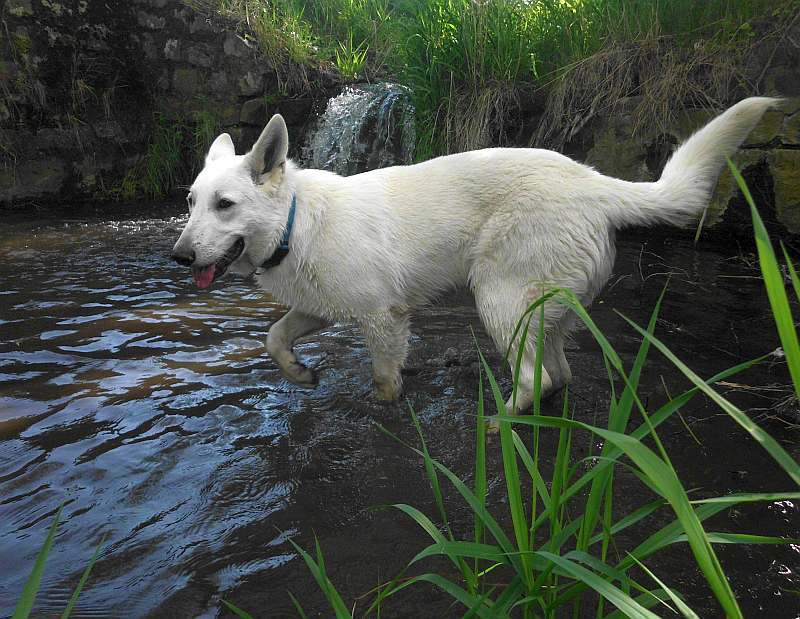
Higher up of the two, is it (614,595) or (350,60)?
(350,60)

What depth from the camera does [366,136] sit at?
26.1 feet

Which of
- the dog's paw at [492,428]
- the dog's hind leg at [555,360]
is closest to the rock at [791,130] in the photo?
the dog's hind leg at [555,360]

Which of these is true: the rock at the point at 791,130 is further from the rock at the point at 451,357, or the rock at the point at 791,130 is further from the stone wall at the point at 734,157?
the rock at the point at 451,357

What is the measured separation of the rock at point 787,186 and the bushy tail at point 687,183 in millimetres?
2139

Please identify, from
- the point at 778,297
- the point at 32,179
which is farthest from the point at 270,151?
the point at 32,179

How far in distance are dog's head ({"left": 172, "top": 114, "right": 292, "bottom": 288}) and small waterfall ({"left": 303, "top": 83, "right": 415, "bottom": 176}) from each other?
14.0ft

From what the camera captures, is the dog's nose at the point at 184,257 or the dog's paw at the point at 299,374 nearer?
the dog's nose at the point at 184,257

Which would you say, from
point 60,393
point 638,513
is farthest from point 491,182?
point 60,393

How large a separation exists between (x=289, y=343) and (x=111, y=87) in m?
6.49

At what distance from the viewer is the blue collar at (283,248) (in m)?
3.38

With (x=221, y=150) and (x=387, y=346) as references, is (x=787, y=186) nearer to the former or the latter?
(x=387, y=346)

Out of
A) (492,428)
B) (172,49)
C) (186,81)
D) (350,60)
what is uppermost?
(172,49)

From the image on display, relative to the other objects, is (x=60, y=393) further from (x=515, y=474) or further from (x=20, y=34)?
(x=20, y=34)

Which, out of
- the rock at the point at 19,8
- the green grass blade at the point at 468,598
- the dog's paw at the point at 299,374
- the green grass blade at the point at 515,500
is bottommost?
the dog's paw at the point at 299,374
